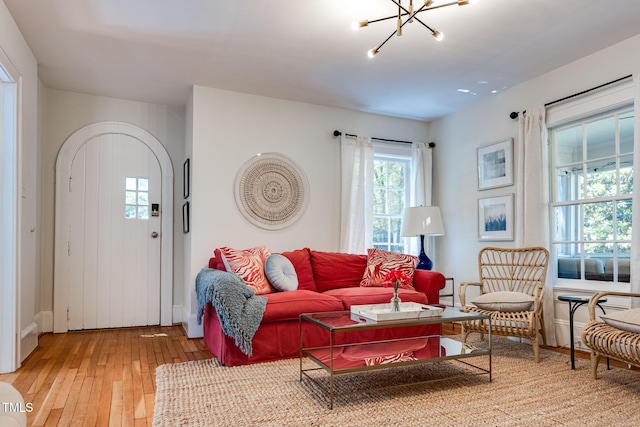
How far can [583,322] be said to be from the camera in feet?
12.1

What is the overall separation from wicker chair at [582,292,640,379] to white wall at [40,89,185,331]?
3.94 m

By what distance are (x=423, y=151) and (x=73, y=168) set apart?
3.95 metres

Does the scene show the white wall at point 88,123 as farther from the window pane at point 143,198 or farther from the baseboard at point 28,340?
the baseboard at point 28,340

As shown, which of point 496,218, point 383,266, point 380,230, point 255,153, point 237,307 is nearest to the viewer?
point 237,307

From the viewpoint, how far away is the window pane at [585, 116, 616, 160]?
368 centimetres

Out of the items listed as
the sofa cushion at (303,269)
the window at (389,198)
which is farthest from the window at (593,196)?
the sofa cushion at (303,269)

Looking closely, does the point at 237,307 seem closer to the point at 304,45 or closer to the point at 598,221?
the point at 304,45

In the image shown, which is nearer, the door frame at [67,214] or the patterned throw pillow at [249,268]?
the patterned throw pillow at [249,268]

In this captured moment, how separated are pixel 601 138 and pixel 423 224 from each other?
1.81 metres

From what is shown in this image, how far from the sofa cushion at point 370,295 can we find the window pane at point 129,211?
7.66 ft

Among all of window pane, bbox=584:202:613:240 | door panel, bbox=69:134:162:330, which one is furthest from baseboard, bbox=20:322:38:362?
window pane, bbox=584:202:613:240

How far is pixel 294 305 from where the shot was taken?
347 cm

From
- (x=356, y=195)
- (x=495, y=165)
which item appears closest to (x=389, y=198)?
(x=356, y=195)

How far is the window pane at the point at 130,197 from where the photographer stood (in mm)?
4848
